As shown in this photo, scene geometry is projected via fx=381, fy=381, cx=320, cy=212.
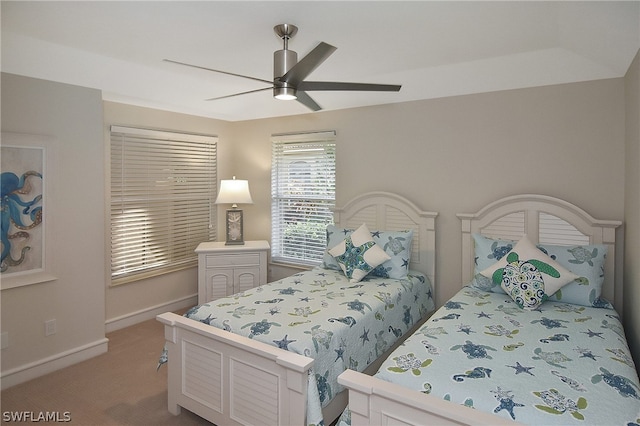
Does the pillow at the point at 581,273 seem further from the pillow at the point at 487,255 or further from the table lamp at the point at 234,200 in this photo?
the table lamp at the point at 234,200

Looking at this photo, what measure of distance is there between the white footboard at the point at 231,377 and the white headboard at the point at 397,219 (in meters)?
1.95

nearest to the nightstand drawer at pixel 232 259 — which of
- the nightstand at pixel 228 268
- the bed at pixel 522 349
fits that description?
the nightstand at pixel 228 268

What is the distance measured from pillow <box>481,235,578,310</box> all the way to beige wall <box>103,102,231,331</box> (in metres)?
3.35

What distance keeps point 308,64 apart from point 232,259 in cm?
264

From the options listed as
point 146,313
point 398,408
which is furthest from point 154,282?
point 398,408

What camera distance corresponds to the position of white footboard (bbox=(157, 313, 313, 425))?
194 centimetres

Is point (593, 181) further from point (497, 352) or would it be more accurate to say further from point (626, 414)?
point (626, 414)

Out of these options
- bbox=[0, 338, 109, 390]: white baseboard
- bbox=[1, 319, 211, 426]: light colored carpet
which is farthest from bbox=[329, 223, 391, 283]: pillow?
bbox=[0, 338, 109, 390]: white baseboard

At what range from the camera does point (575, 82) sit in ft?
9.45

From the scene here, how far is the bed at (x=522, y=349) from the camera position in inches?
58.6

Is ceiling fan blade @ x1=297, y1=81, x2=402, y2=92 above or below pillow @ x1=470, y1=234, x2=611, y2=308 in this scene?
above

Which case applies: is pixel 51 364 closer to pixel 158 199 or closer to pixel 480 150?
pixel 158 199

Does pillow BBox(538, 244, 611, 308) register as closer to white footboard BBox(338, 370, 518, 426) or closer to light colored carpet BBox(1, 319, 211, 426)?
white footboard BBox(338, 370, 518, 426)

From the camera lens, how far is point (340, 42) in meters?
2.71
